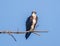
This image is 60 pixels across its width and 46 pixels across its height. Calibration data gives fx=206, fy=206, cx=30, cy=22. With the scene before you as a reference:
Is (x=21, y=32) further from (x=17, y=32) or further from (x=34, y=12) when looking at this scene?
(x=34, y=12)

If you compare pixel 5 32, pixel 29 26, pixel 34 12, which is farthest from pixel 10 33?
pixel 34 12

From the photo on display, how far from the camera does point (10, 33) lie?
96.8 inches

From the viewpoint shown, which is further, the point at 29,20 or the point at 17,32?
the point at 29,20

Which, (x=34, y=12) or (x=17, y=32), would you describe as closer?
(x=17, y=32)

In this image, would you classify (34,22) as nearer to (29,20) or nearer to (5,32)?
(29,20)

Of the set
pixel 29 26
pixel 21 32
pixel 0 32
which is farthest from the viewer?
pixel 29 26

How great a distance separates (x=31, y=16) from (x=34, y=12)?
0.31 metres

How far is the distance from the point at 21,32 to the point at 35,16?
427cm

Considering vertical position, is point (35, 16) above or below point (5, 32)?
below

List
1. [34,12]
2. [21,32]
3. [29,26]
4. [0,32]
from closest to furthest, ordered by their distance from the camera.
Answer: [0,32] < [21,32] < [29,26] < [34,12]

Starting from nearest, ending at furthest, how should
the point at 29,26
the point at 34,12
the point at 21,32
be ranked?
the point at 21,32 → the point at 29,26 → the point at 34,12

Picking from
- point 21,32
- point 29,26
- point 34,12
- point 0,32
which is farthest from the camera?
point 34,12

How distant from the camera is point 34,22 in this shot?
21.9 ft

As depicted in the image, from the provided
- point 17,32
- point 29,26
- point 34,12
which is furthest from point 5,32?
point 34,12
